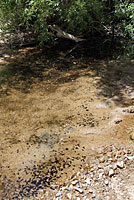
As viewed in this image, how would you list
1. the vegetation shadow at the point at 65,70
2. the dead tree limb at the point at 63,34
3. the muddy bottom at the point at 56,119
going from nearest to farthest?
the muddy bottom at the point at 56,119, the vegetation shadow at the point at 65,70, the dead tree limb at the point at 63,34

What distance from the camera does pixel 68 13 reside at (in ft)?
27.1

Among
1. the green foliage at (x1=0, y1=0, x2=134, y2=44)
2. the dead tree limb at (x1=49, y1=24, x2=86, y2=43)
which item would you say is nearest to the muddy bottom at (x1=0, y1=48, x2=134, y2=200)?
the green foliage at (x1=0, y1=0, x2=134, y2=44)

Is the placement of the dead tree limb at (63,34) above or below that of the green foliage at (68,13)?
below

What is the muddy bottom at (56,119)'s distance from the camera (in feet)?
12.7

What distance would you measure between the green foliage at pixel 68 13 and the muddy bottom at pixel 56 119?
1.72m

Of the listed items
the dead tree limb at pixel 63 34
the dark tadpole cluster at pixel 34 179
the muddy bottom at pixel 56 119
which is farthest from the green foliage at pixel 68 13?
the dark tadpole cluster at pixel 34 179

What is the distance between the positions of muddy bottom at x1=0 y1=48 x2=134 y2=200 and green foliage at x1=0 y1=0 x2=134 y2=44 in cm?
172

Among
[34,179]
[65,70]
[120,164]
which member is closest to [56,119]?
[34,179]

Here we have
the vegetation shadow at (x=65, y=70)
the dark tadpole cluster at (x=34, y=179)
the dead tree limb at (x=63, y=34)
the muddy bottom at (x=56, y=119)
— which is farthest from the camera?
the dead tree limb at (x=63, y=34)

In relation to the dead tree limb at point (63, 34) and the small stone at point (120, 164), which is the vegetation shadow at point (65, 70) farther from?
the small stone at point (120, 164)

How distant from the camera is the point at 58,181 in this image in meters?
3.64

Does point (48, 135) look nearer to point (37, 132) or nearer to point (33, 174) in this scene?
point (37, 132)

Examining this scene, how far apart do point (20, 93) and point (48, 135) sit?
85.5 inches

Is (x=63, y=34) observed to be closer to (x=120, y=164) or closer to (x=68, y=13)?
(x=68, y=13)
